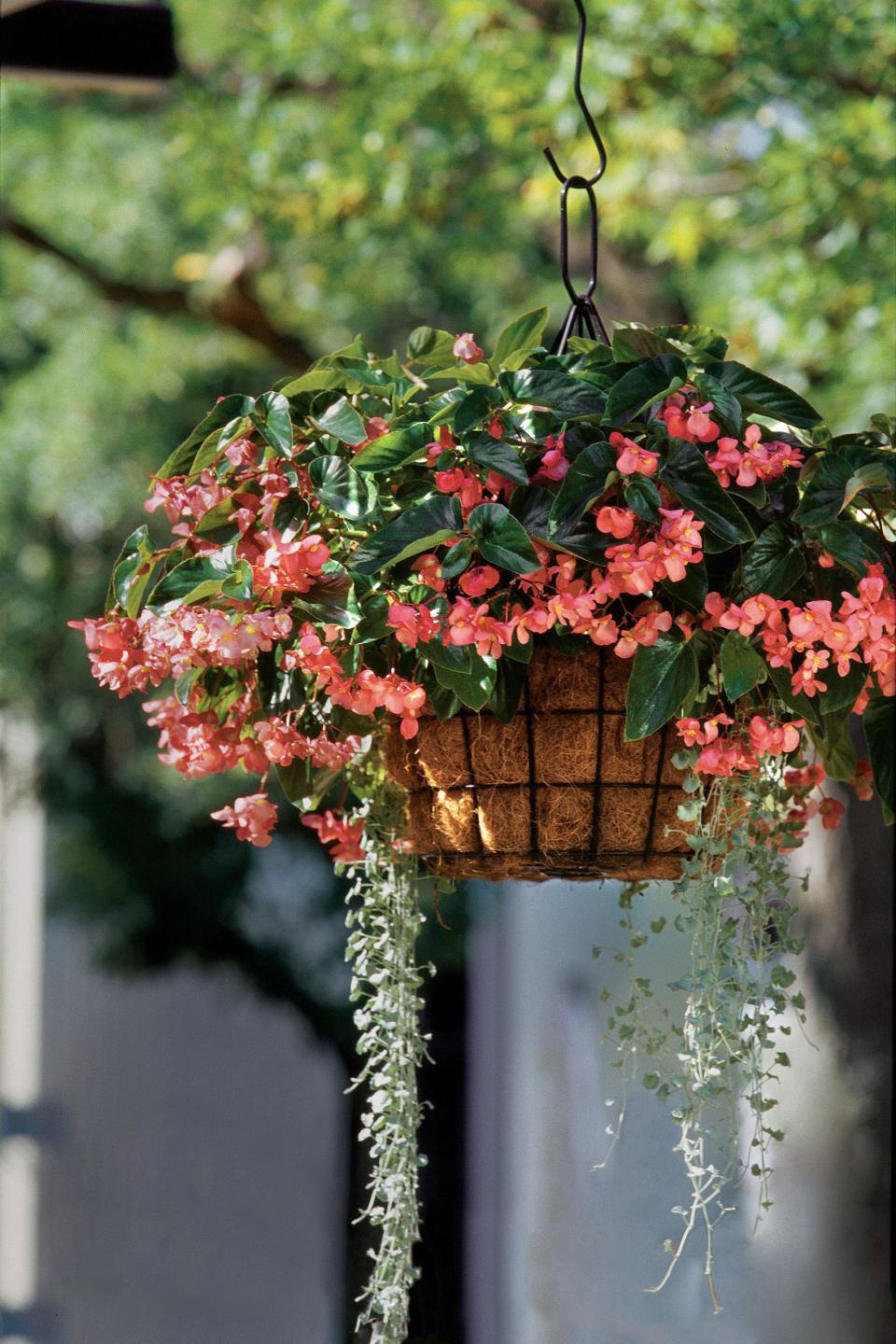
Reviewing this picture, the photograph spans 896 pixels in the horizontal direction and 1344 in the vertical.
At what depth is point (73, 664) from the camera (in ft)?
14.6

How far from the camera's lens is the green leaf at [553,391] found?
2.85 ft

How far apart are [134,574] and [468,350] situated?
272 mm

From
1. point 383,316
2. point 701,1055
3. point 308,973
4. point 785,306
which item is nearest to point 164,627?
point 701,1055

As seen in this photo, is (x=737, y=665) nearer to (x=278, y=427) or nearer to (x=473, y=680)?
(x=473, y=680)

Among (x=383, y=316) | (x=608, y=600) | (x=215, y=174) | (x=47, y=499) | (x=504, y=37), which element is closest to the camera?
(x=608, y=600)

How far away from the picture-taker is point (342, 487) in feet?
2.90

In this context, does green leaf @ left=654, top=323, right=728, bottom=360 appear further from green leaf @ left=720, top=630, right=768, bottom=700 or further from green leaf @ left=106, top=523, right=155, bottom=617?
green leaf @ left=106, top=523, right=155, bottom=617

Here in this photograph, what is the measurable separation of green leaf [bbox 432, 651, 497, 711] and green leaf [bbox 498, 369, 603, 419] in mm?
155

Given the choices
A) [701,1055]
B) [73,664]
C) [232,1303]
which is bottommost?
[232,1303]

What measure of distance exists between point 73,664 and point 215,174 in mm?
1750

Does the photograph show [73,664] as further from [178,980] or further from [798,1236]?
[798,1236]

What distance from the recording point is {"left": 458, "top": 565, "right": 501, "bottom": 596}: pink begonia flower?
0.85 meters

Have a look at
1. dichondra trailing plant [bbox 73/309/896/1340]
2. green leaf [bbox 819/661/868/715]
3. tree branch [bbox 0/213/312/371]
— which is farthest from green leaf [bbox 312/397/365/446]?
tree branch [bbox 0/213/312/371]

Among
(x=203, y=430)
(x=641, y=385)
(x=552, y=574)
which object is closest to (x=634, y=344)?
(x=641, y=385)
